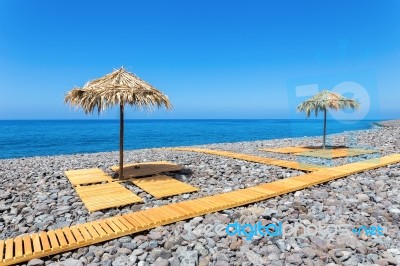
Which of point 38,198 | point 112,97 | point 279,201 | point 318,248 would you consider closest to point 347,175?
point 279,201

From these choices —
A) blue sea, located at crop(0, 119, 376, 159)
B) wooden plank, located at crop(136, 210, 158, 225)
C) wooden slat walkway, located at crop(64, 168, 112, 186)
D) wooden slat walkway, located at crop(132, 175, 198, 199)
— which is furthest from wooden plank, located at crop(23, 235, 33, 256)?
blue sea, located at crop(0, 119, 376, 159)

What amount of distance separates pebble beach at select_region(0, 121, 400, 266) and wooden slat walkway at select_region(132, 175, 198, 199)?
16cm

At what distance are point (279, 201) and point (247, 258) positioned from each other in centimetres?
215

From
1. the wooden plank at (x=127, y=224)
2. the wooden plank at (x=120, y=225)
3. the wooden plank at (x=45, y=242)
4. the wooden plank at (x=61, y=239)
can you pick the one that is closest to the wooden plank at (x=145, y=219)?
the wooden plank at (x=127, y=224)

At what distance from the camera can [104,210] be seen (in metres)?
5.26

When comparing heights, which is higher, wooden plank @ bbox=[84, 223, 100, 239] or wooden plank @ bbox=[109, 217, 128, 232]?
wooden plank @ bbox=[109, 217, 128, 232]

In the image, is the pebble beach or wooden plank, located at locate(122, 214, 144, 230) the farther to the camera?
wooden plank, located at locate(122, 214, 144, 230)

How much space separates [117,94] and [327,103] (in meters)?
9.55

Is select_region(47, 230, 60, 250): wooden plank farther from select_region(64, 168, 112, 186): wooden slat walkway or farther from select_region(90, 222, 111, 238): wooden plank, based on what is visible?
select_region(64, 168, 112, 186): wooden slat walkway

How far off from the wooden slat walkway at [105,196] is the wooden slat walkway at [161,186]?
422 mm

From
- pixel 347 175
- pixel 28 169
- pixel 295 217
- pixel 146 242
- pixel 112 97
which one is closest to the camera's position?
pixel 146 242

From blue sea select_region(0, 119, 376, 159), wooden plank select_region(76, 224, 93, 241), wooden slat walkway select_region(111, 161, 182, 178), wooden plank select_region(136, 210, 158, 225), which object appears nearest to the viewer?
wooden plank select_region(76, 224, 93, 241)

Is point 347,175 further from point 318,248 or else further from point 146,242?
point 146,242

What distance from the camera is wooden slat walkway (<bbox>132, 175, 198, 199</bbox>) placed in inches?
242
